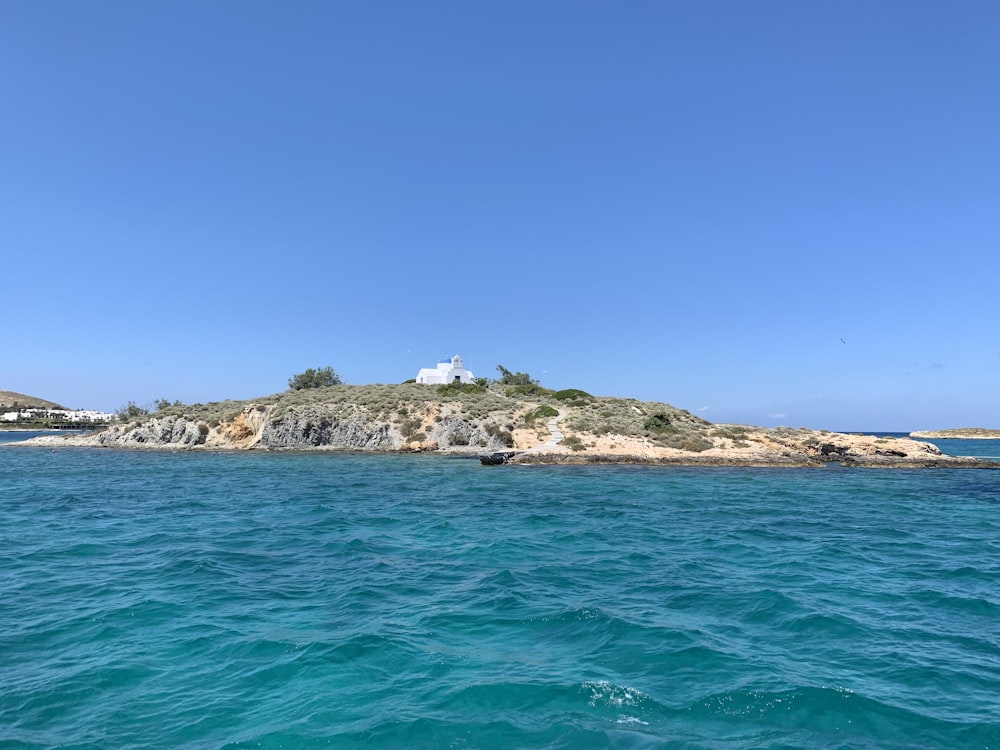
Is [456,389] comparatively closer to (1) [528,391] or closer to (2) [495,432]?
(1) [528,391]

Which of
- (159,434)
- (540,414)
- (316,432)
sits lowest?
(159,434)

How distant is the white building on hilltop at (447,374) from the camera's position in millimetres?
94438

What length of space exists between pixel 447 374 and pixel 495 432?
131 ft

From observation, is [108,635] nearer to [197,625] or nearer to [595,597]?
[197,625]

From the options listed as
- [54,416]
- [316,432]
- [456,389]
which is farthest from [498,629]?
[54,416]

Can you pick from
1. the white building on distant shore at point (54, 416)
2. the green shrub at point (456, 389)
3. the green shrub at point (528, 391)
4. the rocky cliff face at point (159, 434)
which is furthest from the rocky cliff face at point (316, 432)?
the white building on distant shore at point (54, 416)

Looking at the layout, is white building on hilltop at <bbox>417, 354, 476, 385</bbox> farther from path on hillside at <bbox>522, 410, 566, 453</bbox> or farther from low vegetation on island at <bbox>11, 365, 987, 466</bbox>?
path on hillside at <bbox>522, 410, 566, 453</bbox>

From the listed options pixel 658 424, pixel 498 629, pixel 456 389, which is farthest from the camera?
pixel 456 389

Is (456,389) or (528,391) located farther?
(528,391)

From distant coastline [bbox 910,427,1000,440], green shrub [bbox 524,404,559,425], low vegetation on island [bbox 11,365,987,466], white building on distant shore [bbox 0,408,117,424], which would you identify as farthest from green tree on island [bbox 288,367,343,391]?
distant coastline [bbox 910,427,1000,440]

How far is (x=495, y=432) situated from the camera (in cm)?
5631

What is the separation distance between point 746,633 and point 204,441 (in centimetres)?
6691

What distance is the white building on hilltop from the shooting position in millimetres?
94438

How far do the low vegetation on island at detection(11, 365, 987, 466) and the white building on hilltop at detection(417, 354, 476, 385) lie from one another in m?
15.6
